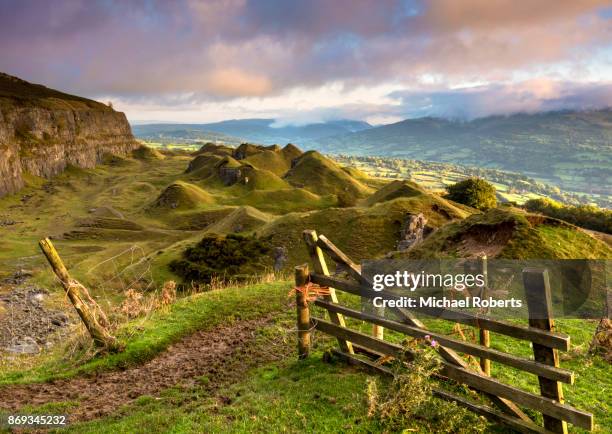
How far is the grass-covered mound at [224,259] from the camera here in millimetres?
37250

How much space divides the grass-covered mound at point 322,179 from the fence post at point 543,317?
300 ft

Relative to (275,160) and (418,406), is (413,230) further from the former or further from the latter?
(275,160)

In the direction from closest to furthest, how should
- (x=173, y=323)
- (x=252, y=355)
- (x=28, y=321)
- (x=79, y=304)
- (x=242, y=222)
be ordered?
(x=79, y=304) < (x=252, y=355) < (x=173, y=323) < (x=28, y=321) < (x=242, y=222)

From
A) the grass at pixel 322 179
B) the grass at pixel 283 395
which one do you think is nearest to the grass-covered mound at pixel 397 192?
the grass at pixel 322 179

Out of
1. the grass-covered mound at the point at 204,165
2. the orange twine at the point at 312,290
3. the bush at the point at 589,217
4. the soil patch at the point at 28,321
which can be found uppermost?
the grass-covered mound at the point at 204,165

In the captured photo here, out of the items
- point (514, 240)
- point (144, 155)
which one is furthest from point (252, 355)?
point (144, 155)

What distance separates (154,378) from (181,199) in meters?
75.8

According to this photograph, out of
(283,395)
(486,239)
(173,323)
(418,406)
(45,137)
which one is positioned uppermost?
(45,137)

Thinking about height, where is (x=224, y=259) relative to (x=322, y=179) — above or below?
below

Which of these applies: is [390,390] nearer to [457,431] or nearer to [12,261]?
[457,431]

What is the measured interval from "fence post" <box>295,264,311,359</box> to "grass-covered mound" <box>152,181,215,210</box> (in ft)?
247

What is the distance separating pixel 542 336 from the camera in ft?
21.7

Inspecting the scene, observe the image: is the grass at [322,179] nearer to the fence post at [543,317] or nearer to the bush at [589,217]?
the bush at [589,217]

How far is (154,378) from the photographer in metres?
12.1
